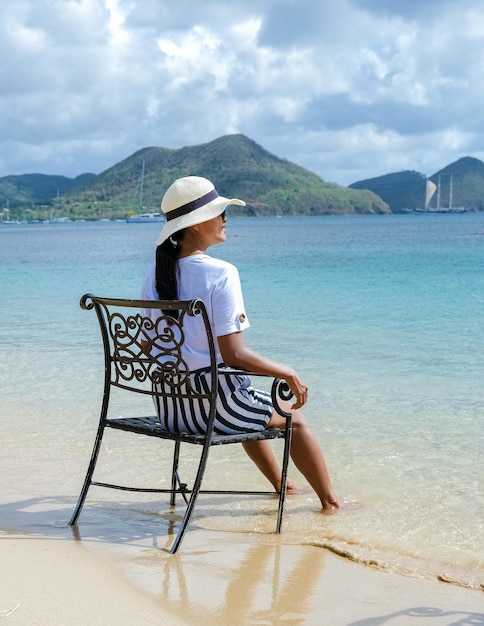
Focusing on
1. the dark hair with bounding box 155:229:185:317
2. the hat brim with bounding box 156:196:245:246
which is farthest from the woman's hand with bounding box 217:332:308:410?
the hat brim with bounding box 156:196:245:246

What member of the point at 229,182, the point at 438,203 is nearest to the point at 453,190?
the point at 438,203

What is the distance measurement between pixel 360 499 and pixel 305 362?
4.63m

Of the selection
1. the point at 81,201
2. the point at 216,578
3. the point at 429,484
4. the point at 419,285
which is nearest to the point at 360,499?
the point at 429,484

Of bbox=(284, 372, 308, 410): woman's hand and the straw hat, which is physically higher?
the straw hat

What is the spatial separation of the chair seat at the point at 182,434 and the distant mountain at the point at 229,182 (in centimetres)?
13549

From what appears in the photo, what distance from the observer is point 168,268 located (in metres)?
3.73

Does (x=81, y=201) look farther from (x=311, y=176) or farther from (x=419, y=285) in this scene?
(x=419, y=285)

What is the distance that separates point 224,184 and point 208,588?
457 ft

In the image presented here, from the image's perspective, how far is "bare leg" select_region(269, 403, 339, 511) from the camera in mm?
3968

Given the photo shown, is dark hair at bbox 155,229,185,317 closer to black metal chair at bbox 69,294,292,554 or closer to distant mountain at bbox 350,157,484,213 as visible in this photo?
black metal chair at bbox 69,294,292,554

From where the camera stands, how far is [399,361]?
9.02 m

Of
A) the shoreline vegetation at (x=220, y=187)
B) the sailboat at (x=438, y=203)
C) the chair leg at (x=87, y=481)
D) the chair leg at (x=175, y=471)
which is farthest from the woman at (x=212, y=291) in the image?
the sailboat at (x=438, y=203)

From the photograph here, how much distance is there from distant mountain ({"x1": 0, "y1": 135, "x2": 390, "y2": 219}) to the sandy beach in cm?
13648

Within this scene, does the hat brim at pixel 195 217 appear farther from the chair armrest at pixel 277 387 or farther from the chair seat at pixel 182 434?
the chair seat at pixel 182 434
